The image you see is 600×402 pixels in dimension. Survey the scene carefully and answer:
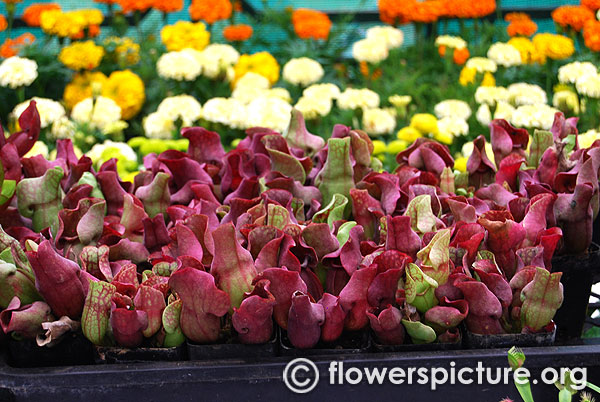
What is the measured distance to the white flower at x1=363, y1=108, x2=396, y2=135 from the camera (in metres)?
2.33

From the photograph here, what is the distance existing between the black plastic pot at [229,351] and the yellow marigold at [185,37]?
2423 millimetres

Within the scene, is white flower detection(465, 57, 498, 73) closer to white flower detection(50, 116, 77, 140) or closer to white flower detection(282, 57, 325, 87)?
white flower detection(282, 57, 325, 87)

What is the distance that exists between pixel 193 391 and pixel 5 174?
0.55 meters

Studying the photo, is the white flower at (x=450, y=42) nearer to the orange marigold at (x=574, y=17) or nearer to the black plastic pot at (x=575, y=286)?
the orange marigold at (x=574, y=17)

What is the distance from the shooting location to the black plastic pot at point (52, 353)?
94 centimetres

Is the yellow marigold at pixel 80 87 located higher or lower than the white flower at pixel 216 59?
lower

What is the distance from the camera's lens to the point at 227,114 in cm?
234

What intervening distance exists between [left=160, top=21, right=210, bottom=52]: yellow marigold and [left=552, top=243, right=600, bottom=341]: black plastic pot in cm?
233

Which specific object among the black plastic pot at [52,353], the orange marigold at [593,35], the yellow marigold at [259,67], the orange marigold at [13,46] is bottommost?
the orange marigold at [13,46]

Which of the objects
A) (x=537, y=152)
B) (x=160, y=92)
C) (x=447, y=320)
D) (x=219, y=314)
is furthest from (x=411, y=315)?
(x=160, y=92)

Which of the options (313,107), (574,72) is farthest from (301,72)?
(574,72)

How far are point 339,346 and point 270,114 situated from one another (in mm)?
1353

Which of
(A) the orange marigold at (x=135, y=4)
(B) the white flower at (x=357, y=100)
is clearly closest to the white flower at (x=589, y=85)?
(B) the white flower at (x=357, y=100)
